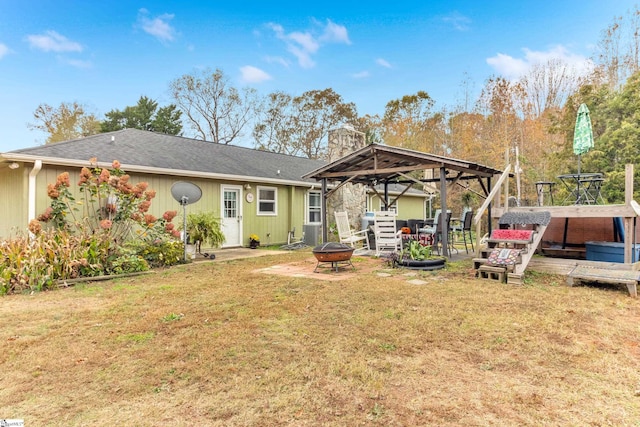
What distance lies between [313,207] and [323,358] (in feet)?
32.5

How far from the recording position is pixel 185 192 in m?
8.33

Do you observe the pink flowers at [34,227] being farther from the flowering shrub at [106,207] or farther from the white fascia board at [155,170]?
the white fascia board at [155,170]

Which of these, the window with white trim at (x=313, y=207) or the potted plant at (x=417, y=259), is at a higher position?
the window with white trim at (x=313, y=207)

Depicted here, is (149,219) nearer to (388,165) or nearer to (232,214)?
(232,214)

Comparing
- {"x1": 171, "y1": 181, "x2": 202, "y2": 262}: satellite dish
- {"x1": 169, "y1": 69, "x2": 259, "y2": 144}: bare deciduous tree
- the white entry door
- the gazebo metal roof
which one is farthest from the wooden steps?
{"x1": 169, "y1": 69, "x2": 259, "y2": 144}: bare deciduous tree

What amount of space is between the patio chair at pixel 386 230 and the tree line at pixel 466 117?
840cm

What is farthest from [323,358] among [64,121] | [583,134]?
[64,121]

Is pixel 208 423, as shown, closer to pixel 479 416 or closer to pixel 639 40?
pixel 479 416

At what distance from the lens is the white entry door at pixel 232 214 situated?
9984 mm

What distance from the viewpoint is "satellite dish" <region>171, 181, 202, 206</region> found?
8148 millimetres

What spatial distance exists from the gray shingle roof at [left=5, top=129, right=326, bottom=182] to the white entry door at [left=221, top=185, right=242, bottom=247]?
1.86ft

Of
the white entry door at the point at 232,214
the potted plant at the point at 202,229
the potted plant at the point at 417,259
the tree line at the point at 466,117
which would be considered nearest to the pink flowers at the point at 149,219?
the potted plant at the point at 202,229

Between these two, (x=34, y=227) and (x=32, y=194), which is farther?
(x=32, y=194)

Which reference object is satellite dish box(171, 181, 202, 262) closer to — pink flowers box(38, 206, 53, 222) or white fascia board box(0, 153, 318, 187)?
white fascia board box(0, 153, 318, 187)
